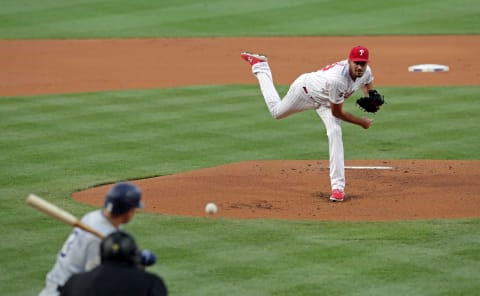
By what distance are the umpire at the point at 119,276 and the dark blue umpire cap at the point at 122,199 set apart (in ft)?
1.70

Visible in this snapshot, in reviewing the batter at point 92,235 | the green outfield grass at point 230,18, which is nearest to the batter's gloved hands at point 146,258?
the batter at point 92,235

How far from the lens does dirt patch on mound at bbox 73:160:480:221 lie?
40.6 feet

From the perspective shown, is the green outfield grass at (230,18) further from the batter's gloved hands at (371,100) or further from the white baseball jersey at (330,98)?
the batter's gloved hands at (371,100)

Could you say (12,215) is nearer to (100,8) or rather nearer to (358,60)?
(358,60)

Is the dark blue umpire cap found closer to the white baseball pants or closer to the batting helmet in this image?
the batting helmet

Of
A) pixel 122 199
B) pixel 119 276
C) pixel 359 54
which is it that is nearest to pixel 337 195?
pixel 359 54

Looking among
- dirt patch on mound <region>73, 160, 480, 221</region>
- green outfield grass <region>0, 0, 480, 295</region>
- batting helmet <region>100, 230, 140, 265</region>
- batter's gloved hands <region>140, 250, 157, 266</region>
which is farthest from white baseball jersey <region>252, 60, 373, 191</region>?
batting helmet <region>100, 230, 140, 265</region>

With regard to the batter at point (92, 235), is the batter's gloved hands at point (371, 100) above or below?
above

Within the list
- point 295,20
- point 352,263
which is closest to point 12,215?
point 352,263

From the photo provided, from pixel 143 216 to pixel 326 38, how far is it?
16.6 metres

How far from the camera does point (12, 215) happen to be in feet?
40.2

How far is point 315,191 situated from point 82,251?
6.82 metres

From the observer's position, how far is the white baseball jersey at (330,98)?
41.1ft

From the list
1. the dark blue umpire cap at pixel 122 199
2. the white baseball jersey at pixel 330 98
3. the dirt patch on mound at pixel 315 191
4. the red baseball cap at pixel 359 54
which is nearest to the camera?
the dark blue umpire cap at pixel 122 199
